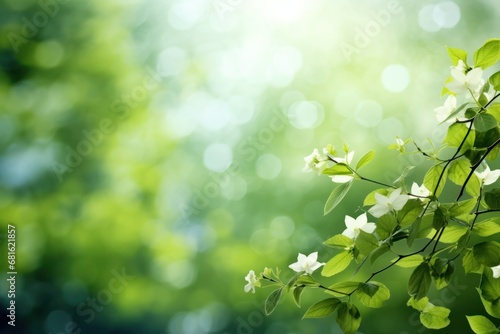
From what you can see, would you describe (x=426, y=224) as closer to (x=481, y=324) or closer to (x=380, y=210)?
(x=380, y=210)

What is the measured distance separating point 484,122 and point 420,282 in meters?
0.18

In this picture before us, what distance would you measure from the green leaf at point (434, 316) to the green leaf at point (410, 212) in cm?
15

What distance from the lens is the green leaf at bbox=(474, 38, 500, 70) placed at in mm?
583

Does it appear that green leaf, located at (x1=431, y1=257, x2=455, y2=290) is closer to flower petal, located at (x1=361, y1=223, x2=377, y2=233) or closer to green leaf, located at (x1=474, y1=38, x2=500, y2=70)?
flower petal, located at (x1=361, y1=223, x2=377, y2=233)

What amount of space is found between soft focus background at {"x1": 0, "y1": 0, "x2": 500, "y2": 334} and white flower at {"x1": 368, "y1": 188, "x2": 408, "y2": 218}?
8.08 feet

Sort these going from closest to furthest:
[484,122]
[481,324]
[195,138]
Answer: [484,122] < [481,324] < [195,138]

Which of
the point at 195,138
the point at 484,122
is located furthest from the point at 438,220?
the point at 195,138

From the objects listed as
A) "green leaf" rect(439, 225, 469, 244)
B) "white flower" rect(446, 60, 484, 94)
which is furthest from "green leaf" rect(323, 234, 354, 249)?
"white flower" rect(446, 60, 484, 94)

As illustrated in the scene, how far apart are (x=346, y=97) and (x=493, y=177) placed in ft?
10.2

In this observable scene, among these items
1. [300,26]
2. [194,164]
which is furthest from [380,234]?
[300,26]

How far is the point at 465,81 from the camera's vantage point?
59cm

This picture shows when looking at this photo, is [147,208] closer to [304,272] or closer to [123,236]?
[123,236]

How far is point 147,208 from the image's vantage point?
3482 mm

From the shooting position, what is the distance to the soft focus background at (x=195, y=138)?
11.0 feet
